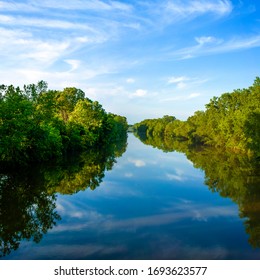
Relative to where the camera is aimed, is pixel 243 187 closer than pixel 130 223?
No

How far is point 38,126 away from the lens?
112 feet

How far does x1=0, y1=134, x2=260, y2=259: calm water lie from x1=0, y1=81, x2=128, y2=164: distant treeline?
3806 millimetres

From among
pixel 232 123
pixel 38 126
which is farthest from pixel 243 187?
pixel 232 123

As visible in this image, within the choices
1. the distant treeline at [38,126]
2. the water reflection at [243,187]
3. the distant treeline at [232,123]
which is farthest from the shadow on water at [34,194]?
the distant treeline at [232,123]

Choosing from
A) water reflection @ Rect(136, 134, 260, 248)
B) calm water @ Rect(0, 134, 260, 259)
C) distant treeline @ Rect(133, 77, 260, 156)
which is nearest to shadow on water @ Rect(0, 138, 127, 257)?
calm water @ Rect(0, 134, 260, 259)

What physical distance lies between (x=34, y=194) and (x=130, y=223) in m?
7.54

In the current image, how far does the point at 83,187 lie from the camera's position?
2573 cm

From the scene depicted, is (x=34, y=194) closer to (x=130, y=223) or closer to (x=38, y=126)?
(x=130, y=223)

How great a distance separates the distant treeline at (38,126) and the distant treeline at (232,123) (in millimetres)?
22104

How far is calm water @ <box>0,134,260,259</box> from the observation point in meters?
12.9

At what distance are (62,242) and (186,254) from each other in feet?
16.3

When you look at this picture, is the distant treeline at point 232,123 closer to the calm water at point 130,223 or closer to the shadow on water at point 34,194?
the calm water at point 130,223
